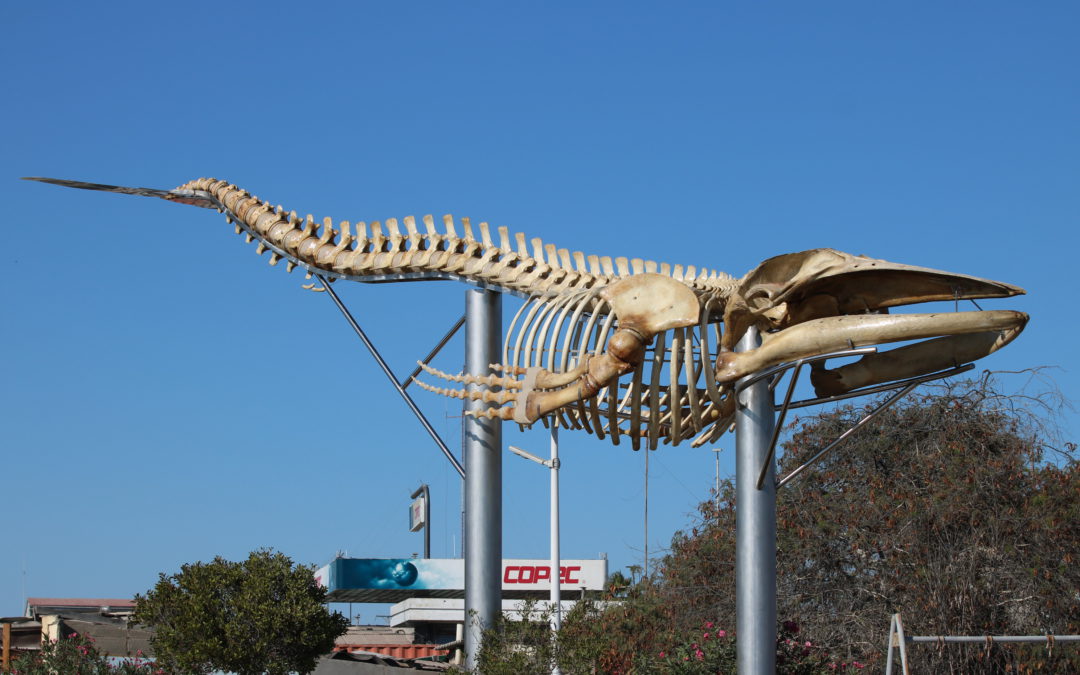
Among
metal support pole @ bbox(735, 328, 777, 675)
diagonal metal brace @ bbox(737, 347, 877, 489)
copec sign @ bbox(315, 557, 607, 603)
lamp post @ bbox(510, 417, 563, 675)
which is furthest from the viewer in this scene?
Answer: copec sign @ bbox(315, 557, 607, 603)

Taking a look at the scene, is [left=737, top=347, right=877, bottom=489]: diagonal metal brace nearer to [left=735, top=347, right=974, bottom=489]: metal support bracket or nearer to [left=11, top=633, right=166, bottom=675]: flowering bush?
[left=735, top=347, right=974, bottom=489]: metal support bracket

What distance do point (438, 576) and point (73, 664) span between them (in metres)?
31.4

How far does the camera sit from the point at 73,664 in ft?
57.1

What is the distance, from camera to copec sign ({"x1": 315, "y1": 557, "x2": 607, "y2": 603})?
47562mm

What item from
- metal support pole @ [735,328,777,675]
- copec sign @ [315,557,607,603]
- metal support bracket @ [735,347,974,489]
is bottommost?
copec sign @ [315,557,607,603]

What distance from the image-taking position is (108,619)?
25.9 m

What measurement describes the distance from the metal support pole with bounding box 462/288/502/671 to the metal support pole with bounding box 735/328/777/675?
15.3ft

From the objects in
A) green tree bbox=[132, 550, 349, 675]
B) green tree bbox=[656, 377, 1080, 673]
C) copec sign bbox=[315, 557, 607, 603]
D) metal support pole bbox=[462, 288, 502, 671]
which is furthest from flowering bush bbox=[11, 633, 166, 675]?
copec sign bbox=[315, 557, 607, 603]

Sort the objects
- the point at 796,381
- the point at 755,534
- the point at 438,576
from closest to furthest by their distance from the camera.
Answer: the point at 796,381 < the point at 755,534 < the point at 438,576

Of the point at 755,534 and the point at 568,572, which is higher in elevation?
the point at 755,534

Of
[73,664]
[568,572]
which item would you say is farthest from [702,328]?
[568,572]

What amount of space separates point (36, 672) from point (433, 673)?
5.56 m

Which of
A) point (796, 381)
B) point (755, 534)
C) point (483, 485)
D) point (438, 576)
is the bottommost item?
point (438, 576)

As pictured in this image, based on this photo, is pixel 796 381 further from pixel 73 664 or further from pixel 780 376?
pixel 73 664
